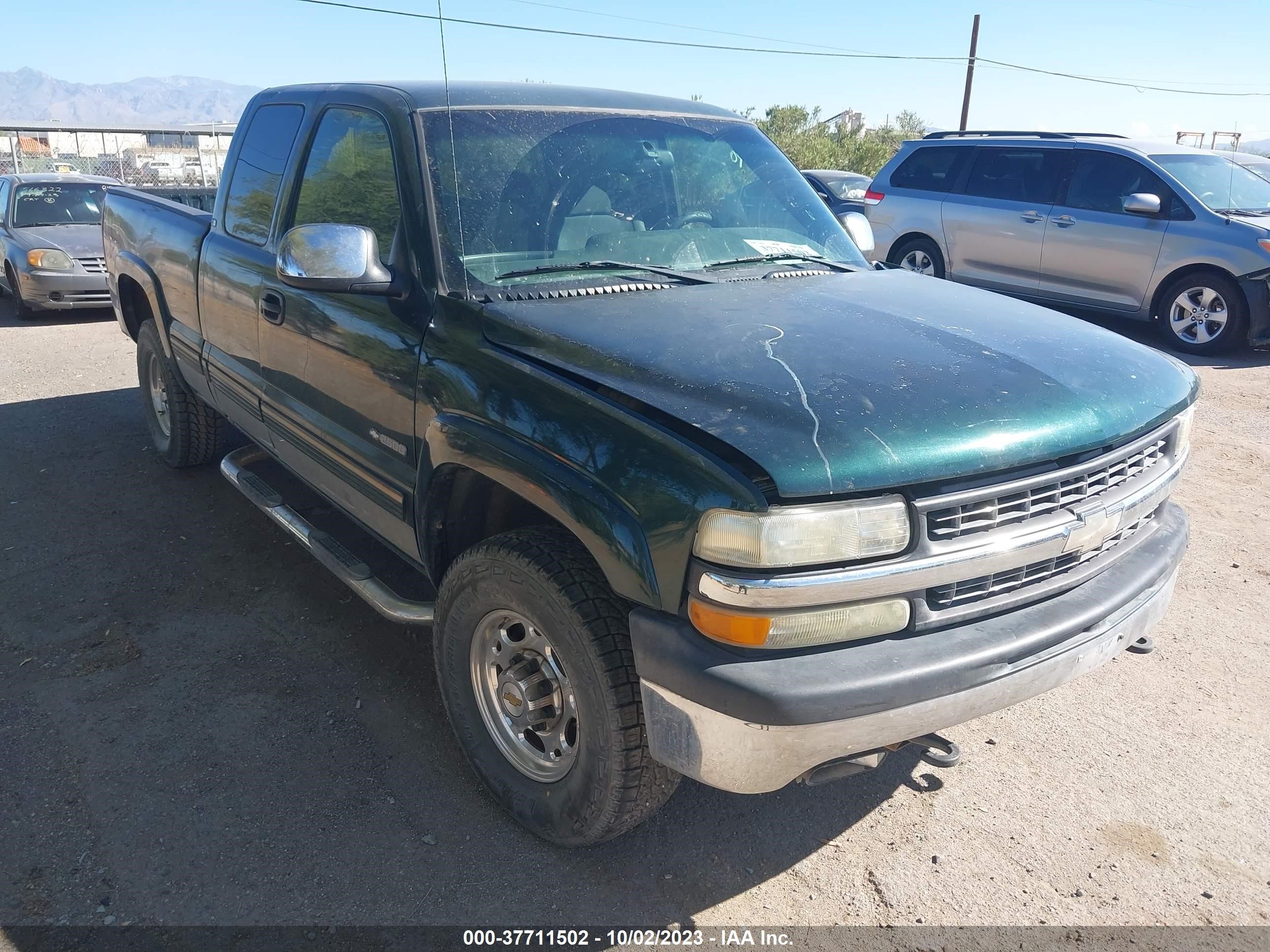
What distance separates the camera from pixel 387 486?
10.5 ft

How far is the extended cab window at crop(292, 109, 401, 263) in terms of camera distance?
3.17m

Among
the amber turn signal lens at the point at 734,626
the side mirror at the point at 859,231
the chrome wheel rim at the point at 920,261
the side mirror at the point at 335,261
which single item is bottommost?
the chrome wheel rim at the point at 920,261

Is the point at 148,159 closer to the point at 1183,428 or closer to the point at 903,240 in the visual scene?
the point at 903,240

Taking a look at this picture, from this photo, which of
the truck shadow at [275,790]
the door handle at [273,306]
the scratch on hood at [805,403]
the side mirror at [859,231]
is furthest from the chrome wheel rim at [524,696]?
the side mirror at [859,231]

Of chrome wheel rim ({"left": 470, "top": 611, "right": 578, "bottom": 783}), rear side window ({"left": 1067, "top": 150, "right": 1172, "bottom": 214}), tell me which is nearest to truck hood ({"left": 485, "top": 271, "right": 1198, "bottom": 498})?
chrome wheel rim ({"left": 470, "top": 611, "right": 578, "bottom": 783})

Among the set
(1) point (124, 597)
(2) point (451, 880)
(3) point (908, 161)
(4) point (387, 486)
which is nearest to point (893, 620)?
(2) point (451, 880)

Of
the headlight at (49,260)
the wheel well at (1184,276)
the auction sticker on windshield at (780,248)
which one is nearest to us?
the auction sticker on windshield at (780,248)

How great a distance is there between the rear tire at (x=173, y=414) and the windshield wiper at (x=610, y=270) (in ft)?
9.80

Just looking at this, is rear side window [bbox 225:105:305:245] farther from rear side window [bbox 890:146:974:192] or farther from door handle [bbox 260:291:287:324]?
rear side window [bbox 890:146:974:192]

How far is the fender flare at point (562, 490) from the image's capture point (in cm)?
219

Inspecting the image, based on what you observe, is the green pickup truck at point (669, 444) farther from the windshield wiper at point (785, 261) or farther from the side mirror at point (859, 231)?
the side mirror at point (859, 231)

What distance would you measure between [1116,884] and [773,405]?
163cm

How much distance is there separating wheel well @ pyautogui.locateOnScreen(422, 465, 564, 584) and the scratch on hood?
792 millimetres

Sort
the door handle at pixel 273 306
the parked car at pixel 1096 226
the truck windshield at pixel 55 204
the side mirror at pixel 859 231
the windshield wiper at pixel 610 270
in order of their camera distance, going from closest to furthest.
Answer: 1. the windshield wiper at pixel 610 270
2. the door handle at pixel 273 306
3. the side mirror at pixel 859 231
4. the parked car at pixel 1096 226
5. the truck windshield at pixel 55 204
